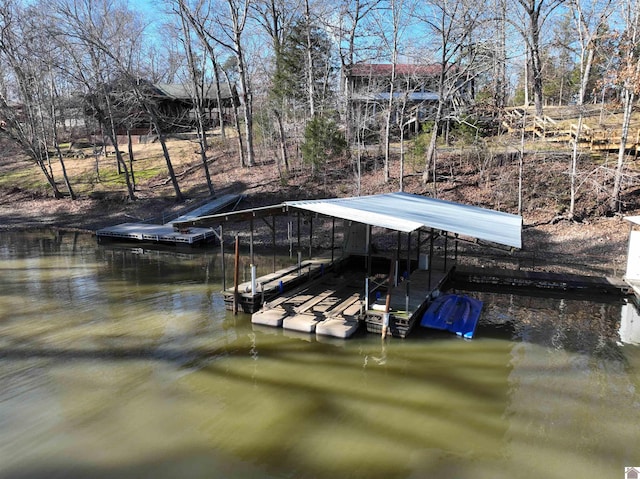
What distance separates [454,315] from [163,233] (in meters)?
15.6

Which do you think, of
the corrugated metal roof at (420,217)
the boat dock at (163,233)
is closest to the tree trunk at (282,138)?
the boat dock at (163,233)

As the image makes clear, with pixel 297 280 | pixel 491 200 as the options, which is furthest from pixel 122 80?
pixel 491 200

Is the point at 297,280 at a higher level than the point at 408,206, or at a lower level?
lower

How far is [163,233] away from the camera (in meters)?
22.1

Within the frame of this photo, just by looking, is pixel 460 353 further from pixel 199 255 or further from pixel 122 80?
pixel 122 80

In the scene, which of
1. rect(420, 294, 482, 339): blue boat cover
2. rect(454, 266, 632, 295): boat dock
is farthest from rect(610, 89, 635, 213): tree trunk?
rect(420, 294, 482, 339): blue boat cover

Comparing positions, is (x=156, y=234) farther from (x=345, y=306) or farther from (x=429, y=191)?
(x=429, y=191)

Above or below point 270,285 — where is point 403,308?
below

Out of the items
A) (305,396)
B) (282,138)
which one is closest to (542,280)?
(305,396)

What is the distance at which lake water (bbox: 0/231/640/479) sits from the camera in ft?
20.7

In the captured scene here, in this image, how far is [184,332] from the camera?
426 inches

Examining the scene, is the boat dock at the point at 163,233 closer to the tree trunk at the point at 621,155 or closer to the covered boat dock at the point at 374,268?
the covered boat dock at the point at 374,268

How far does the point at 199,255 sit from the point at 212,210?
16.7ft

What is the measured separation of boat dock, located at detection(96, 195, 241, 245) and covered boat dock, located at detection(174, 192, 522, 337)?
8.08 metres
